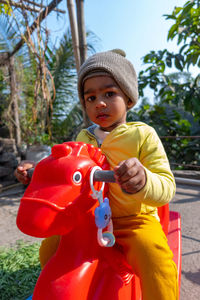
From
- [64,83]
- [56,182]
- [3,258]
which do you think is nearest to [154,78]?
[64,83]

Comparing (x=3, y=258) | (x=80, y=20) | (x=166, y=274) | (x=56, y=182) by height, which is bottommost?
(x=3, y=258)

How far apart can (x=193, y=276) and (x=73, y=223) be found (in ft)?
3.15

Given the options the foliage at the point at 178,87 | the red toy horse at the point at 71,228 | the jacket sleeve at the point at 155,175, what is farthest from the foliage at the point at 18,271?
the foliage at the point at 178,87

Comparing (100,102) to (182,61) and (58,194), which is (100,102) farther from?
(182,61)

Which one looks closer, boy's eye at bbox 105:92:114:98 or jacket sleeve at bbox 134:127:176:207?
jacket sleeve at bbox 134:127:176:207

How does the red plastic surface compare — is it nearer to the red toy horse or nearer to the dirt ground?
the dirt ground

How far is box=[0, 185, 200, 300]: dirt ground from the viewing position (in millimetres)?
1246

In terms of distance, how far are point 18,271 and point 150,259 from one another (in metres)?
1.02

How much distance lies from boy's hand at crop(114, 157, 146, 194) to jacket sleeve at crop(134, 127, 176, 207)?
0.04 m

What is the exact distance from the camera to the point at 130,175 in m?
0.54

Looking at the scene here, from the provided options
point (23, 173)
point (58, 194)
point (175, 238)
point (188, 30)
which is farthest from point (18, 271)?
point (188, 30)

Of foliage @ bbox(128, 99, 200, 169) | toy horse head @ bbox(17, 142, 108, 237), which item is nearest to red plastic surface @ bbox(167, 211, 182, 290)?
toy horse head @ bbox(17, 142, 108, 237)

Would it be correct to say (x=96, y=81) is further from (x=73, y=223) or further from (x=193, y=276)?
(x=193, y=276)

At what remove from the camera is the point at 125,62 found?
111 cm
